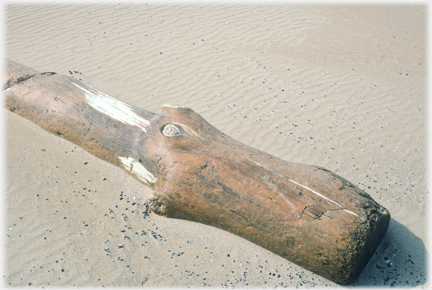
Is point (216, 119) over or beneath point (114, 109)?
beneath

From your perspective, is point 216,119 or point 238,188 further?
point 216,119

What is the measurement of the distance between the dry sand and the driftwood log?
212mm

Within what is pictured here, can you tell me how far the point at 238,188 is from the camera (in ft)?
10.3

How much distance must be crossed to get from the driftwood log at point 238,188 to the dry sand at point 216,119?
212 millimetres

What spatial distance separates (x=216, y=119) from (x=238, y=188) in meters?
2.28

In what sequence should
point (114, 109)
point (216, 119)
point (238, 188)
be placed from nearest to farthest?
point (238, 188)
point (114, 109)
point (216, 119)

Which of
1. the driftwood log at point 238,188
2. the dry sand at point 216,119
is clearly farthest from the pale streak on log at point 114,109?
the dry sand at point 216,119

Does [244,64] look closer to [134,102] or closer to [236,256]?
[134,102]

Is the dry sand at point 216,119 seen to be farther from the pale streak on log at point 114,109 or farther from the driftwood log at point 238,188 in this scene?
the pale streak on log at point 114,109

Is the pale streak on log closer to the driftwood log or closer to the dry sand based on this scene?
the driftwood log

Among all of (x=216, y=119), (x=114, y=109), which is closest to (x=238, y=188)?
(x=114, y=109)

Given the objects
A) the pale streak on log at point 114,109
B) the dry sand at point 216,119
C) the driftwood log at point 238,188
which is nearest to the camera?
the driftwood log at point 238,188

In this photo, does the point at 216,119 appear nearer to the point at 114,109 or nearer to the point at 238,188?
the point at 114,109

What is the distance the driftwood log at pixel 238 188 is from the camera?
2941mm
